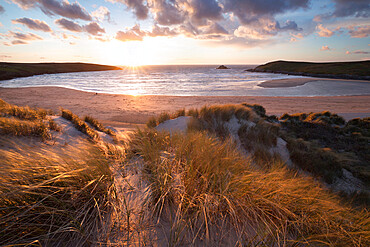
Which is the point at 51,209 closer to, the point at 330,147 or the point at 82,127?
the point at 82,127

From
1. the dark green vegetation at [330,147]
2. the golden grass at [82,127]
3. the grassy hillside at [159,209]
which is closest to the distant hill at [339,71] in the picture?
the dark green vegetation at [330,147]

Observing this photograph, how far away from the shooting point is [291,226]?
177 cm

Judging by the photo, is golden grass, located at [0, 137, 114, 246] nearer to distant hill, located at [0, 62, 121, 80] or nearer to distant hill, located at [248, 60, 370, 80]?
distant hill, located at [0, 62, 121, 80]

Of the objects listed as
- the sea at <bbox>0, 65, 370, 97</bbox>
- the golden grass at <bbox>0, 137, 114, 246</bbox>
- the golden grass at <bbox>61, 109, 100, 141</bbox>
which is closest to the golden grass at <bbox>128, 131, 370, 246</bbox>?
the golden grass at <bbox>0, 137, 114, 246</bbox>

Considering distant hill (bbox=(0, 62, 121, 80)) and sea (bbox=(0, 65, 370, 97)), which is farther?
distant hill (bbox=(0, 62, 121, 80))

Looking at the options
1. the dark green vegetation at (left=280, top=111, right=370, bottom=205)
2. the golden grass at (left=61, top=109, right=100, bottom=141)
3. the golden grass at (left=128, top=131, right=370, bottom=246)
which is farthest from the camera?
the golden grass at (left=61, top=109, right=100, bottom=141)

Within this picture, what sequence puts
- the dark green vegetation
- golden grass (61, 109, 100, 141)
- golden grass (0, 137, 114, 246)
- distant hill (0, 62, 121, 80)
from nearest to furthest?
1. golden grass (0, 137, 114, 246)
2. the dark green vegetation
3. golden grass (61, 109, 100, 141)
4. distant hill (0, 62, 121, 80)

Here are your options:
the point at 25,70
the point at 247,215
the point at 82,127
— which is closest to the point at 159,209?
the point at 247,215

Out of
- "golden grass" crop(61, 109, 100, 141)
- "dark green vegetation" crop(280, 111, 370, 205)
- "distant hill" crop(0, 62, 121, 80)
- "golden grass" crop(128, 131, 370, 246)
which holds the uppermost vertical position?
"distant hill" crop(0, 62, 121, 80)

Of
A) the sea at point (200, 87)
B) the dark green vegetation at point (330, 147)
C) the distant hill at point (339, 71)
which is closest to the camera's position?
the dark green vegetation at point (330, 147)

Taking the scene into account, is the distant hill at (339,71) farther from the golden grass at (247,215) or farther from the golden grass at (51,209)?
the golden grass at (51,209)

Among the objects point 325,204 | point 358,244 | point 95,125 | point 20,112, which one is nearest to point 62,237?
point 358,244

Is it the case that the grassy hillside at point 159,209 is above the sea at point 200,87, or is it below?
above

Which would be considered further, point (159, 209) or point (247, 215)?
point (159, 209)
